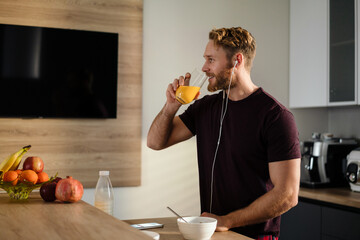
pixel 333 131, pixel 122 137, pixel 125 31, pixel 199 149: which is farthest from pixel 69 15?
pixel 333 131

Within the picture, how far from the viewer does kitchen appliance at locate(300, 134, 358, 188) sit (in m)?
3.17

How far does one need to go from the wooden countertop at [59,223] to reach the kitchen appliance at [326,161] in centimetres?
226

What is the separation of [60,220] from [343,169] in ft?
8.81

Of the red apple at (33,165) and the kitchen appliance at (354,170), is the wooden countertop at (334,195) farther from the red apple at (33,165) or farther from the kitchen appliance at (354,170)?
the red apple at (33,165)

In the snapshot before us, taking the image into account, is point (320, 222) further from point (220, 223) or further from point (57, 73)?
point (57, 73)

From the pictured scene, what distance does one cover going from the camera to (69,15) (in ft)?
10.2

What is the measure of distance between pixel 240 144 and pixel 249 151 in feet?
0.17

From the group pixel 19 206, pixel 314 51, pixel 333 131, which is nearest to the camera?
pixel 19 206

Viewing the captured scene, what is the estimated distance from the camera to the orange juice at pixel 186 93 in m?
1.87

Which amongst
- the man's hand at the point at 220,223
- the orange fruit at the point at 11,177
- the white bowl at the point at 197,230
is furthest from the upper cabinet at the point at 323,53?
the orange fruit at the point at 11,177

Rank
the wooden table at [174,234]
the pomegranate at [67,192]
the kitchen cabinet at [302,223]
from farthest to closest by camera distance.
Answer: the kitchen cabinet at [302,223] → the wooden table at [174,234] → the pomegranate at [67,192]

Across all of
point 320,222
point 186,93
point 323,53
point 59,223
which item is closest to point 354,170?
point 320,222

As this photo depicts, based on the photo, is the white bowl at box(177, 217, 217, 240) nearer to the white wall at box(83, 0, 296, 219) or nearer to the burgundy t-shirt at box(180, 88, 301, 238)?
the burgundy t-shirt at box(180, 88, 301, 238)

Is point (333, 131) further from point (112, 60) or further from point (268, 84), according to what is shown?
point (112, 60)
